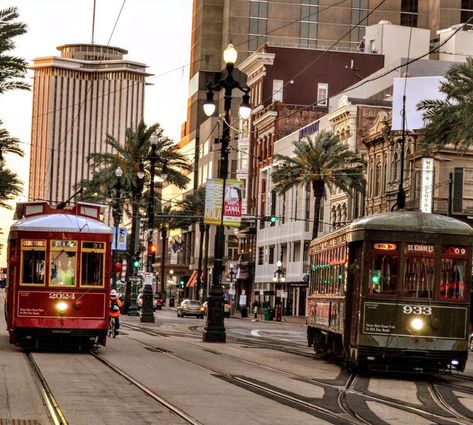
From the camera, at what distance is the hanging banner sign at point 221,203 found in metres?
40.8

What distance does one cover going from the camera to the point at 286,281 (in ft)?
327

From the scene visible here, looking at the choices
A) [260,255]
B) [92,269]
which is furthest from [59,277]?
[260,255]

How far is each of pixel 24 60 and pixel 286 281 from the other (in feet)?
194

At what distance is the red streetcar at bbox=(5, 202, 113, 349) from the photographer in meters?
29.4

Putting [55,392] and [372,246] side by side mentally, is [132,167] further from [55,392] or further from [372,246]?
[55,392]

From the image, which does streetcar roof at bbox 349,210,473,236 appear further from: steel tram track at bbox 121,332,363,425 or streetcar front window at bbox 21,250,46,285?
streetcar front window at bbox 21,250,46,285

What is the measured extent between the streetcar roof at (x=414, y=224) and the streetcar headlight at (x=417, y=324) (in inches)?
72.7

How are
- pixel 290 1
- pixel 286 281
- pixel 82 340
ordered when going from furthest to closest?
pixel 290 1, pixel 286 281, pixel 82 340

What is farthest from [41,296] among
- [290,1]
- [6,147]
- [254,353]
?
[290,1]

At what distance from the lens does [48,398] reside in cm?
→ 1825

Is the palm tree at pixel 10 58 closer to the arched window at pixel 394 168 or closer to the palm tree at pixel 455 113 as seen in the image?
the palm tree at pixel 455 113

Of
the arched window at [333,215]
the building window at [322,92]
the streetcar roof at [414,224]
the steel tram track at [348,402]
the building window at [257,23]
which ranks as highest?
the building window at [257,23]

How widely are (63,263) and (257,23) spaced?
113 meters

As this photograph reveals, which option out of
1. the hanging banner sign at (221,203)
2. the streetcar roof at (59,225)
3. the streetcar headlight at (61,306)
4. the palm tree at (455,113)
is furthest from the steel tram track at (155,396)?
the palm tree at (455,113)
